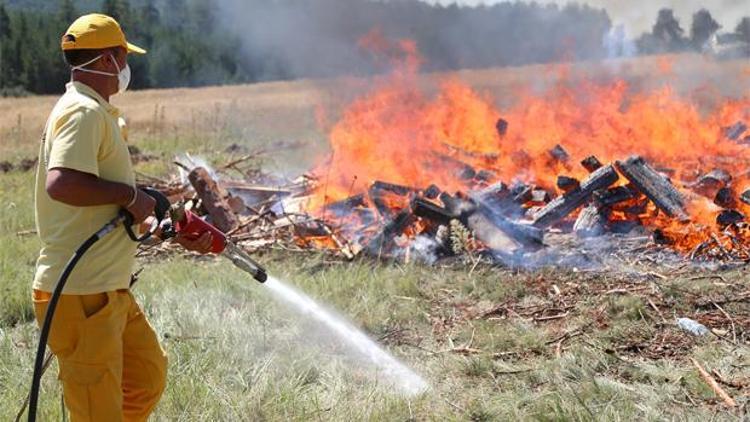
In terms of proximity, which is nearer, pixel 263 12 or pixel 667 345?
pixel 667 345

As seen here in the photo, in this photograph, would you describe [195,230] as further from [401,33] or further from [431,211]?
[401,33]

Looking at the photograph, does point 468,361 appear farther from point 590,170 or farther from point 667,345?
point 590,170

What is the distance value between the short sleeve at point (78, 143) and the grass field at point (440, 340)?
168 cm

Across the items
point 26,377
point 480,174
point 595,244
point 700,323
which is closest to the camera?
point 26,377

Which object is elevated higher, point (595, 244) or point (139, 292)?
point (595, 244)

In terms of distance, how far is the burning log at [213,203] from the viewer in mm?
7633

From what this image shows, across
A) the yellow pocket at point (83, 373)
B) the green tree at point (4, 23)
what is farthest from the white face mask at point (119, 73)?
the green tree at point (4, 23)

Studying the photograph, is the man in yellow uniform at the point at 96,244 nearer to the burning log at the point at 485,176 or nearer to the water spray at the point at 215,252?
the water spray at the point at 215,252

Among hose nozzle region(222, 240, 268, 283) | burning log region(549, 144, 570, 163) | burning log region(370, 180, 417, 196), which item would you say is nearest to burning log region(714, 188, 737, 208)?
burning log region(549, 144, 570, 163)

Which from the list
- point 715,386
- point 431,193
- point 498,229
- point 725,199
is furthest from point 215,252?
point 725,199

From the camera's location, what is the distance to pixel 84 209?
2637mm

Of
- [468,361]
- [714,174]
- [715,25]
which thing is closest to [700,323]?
[468,361]

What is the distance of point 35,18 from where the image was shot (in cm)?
4862

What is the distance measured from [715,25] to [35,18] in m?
49.4
